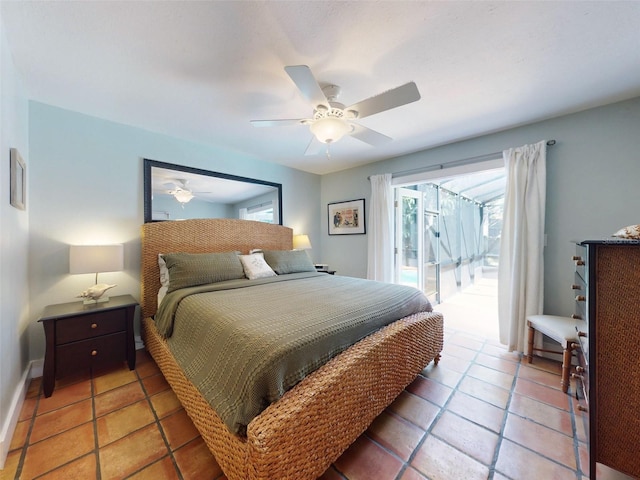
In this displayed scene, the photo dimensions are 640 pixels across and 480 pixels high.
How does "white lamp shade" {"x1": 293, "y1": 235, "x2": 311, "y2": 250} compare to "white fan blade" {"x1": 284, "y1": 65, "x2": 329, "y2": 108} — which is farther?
"white lamp shade" {"x1": 293, "y1": 235, "x2": 311, "y2": 250}

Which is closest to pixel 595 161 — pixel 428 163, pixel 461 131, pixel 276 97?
pixel 461 131

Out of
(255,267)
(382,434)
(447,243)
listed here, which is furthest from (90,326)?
(447,243)

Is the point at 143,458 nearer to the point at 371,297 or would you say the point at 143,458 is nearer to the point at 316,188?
the point at 371,297

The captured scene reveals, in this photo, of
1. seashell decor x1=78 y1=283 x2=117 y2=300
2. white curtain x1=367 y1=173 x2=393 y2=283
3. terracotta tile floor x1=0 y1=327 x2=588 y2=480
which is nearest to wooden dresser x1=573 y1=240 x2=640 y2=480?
terracotta tile floor x1=0 y1=327 x2=588 y2=480

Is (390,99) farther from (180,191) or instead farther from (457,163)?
(180,191)

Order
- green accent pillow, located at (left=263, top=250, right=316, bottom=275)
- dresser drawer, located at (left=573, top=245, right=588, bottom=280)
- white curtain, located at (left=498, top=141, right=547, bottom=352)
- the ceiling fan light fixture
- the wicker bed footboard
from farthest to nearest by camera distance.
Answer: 1. green accent pillow, located at (left=263, top=250, right=316, bottom=275)
2. white curtain, located at (left=498, top=141, right=547, bottom=352)
3. the ceiling fan light fixture
4. dresser drawer, located at (left=573, top=245, right=588, bottom=280)
5. the wicker bed footboard

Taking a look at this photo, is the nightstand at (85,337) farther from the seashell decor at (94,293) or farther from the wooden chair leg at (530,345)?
the wooden chair leg at (530,345)

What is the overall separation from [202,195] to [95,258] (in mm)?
1269

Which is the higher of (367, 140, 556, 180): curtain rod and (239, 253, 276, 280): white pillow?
(367, 140, 556, 180): curtain rod

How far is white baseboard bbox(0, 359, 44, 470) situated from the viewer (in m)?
1.27

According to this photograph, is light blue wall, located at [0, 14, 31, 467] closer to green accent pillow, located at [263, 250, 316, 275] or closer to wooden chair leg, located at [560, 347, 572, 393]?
green accent pillow, located at [263, 250, 316, 275]

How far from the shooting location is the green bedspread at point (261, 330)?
42.9 inches

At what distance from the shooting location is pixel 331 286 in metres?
2.30

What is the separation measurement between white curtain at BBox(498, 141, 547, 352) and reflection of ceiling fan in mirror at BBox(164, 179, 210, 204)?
3557 mm
